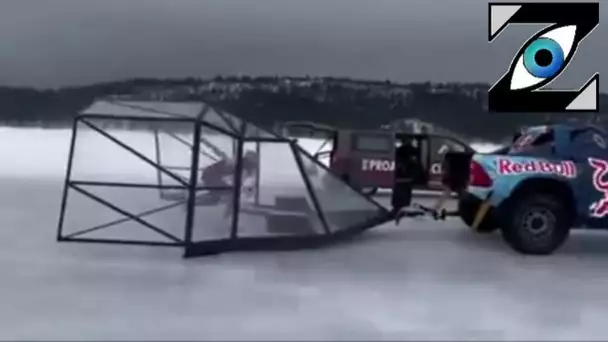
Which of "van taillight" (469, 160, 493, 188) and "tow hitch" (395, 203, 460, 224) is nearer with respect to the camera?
"van taillight" (469, 160, 493, 188)

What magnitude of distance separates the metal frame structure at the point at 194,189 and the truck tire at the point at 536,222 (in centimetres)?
114

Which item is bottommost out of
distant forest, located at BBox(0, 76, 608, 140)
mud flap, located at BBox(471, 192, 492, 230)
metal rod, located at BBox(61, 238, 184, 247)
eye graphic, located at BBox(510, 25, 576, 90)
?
metal rod, located at BBox(61, 238, 184, 247)

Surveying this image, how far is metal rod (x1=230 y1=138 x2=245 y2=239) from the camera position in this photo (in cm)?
591

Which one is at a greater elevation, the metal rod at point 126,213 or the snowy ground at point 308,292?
the metal rod at point 126,213

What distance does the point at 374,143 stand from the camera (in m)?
9.55

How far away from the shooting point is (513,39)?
9336 mm

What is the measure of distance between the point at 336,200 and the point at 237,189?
2.82 feet

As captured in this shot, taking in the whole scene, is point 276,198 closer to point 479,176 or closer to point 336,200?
point 336,200

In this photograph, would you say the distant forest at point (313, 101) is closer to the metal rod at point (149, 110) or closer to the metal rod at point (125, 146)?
the metal rod at point (149, 110)

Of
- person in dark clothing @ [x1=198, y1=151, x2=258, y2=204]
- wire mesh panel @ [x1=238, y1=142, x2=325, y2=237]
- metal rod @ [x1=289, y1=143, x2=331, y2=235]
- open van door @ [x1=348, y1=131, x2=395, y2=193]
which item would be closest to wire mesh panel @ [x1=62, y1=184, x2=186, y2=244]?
person in dark clothing @ [x1=198, y1=151, x2=258, y2=204]

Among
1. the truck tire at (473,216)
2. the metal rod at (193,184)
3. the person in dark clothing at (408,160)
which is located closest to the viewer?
the metal rod at (193,184)

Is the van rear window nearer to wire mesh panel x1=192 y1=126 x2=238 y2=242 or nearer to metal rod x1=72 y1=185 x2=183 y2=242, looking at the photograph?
Result: wire mesh panel x1=192 y1=126 x2=238 y2=242

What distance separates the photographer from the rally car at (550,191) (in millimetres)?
6164

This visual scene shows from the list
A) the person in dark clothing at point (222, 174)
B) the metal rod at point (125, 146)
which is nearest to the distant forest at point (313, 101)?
the person in dark clothing at point (222, 174)
